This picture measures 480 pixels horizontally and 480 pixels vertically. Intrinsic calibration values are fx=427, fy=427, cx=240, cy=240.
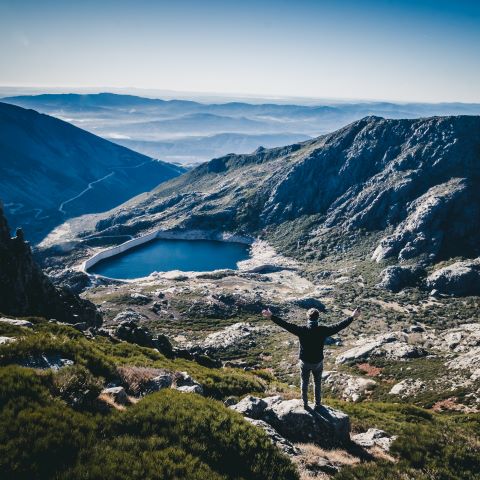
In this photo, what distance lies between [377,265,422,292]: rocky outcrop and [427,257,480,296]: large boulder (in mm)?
5882

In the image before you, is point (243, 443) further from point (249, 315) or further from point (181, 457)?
point (249, 315)

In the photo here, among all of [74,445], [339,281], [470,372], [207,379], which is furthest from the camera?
[339,281]

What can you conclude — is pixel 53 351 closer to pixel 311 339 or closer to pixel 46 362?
pixel 46 362

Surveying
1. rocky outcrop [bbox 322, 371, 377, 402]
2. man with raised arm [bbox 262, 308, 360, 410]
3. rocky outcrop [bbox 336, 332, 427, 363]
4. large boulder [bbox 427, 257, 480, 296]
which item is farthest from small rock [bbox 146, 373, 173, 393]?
large boulder [bbox 427, 257, 480, 296]

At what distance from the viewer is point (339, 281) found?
458 ft

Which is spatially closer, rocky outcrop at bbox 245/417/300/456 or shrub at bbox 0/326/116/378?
rocky outcrop at bbox 245/417/300/456

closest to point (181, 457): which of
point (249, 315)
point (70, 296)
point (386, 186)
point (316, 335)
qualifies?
point (316, 335)

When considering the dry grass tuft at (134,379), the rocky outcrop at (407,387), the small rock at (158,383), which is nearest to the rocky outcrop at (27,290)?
the dry grass tuft at (134,379)

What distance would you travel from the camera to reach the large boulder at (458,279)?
113m

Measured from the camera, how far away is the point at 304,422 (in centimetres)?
1579

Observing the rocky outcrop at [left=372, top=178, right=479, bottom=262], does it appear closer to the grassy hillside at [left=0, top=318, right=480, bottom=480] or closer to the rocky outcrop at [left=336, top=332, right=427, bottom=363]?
the rocky outcrop at [left=336, top=332, right=427, bottom=363]

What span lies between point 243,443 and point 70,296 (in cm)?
5170

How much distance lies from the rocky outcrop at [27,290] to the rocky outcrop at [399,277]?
91675 mm

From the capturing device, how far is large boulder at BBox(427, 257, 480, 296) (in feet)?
370
